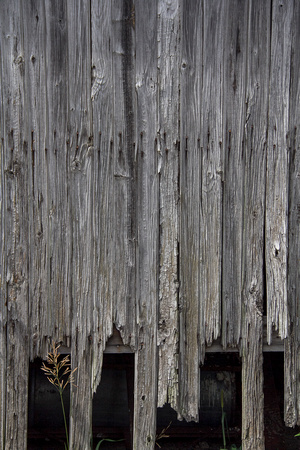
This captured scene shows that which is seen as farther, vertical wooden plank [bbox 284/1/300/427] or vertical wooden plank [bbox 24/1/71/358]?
vertical wooden plank [bbox 284/1/300/427]

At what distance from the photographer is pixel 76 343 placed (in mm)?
2598

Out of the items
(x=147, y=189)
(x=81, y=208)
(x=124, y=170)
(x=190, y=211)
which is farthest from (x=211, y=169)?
(x=81, y=208)

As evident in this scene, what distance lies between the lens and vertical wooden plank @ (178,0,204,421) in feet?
8.26

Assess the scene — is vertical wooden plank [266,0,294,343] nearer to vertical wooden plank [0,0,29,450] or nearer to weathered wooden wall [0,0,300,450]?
weathered wooden wall [0,0,300,450]

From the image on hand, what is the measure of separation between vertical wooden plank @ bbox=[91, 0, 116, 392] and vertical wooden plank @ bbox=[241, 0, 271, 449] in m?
0.78

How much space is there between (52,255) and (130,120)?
89 cm

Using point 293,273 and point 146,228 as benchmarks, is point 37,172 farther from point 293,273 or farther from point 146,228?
point 293,273

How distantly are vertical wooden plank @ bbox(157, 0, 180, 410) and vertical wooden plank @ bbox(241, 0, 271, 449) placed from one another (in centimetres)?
41

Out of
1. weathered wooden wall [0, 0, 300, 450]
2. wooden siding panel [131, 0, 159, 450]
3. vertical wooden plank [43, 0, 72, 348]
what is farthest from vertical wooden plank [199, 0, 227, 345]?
vertical wooden plank [43, 0, 72, 348]

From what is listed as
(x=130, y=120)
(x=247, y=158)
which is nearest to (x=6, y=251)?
(x=130, y=120)

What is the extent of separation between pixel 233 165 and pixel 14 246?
4.39 feet

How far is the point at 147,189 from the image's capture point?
2578mm

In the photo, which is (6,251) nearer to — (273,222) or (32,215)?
(32,215)

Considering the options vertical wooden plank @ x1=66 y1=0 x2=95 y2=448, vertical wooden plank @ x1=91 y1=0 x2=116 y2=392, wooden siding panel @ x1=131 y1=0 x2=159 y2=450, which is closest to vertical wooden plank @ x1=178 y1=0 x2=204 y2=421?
wooden siding panel @ x1=131 y1=0 x2=159 y2=450
